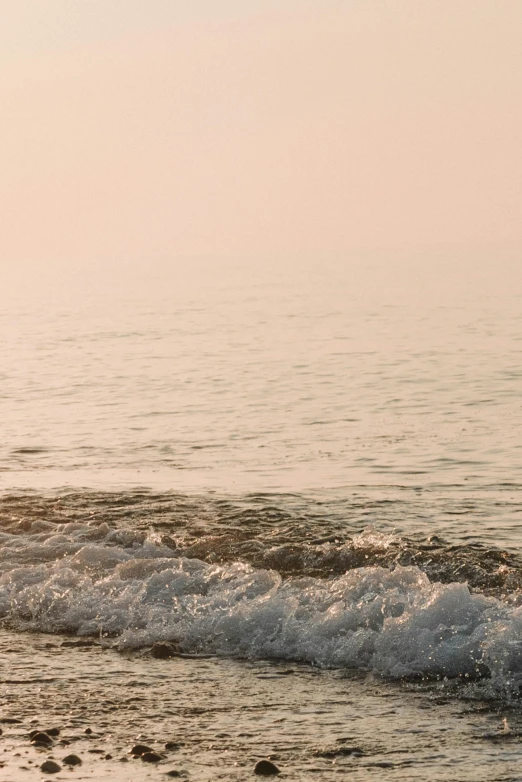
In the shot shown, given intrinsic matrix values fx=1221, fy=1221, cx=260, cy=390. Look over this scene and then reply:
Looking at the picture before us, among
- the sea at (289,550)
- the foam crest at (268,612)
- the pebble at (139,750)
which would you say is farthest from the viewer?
the foam crest at (268,612)

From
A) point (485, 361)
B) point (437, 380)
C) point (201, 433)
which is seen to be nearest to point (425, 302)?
point (485, 361)

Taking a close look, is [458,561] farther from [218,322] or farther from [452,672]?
[218,322]

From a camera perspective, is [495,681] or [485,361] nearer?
[495,681]

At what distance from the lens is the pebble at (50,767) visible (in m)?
6.60

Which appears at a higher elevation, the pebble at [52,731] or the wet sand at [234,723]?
the pebble at [52,731]

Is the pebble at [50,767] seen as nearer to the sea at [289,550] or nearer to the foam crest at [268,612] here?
the sea at [289,550]

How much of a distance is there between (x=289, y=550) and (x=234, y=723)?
445cm

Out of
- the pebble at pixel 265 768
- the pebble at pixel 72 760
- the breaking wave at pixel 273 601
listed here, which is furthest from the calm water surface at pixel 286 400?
the pebble at pixel 72 760

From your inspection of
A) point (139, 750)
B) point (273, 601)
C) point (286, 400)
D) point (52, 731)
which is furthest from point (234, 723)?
point (286, 400)

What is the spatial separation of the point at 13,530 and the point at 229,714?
19.6 feet

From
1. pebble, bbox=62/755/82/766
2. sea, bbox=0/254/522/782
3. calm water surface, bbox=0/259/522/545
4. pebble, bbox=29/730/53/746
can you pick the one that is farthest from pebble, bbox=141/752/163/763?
calm water surface, bbox=0/259/522/545

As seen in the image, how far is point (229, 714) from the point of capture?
25.1ft

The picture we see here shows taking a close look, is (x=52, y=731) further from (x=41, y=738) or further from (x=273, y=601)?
(x=273, y=601)

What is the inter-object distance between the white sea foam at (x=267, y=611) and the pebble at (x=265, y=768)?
1.98m
